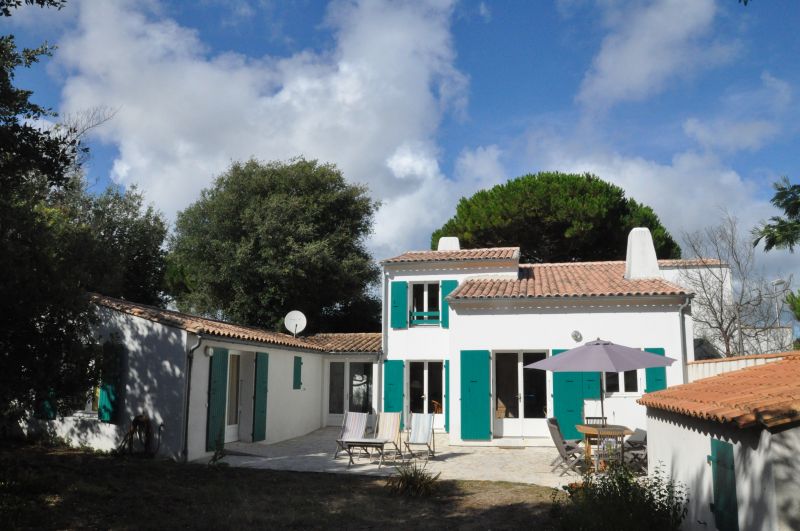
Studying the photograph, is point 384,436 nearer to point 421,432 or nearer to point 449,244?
point 421,432

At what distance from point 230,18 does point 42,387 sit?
627 cm

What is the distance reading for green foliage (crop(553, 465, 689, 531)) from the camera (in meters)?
5.64

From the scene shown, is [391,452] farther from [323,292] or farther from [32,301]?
[323,292]

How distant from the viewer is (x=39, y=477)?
28.7ft

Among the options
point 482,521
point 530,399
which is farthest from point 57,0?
point 530,399

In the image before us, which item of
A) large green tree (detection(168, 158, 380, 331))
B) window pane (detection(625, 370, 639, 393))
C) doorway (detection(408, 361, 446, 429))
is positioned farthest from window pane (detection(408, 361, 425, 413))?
large green tree (detection(168, 158, 380, 331))

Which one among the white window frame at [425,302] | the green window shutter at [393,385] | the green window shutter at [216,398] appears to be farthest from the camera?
the white window frame at [425,302]

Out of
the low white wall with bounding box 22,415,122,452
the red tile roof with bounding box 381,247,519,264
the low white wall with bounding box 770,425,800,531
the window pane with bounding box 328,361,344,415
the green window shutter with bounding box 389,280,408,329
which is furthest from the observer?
the window pane with bounding box 328,361,344,415

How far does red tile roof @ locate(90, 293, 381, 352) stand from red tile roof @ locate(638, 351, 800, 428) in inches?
329

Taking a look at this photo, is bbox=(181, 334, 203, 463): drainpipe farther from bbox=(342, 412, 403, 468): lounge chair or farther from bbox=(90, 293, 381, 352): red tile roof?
bbox=(342, 412, 403, 468): lounge chair

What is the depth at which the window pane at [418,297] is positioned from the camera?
1859 centimetres

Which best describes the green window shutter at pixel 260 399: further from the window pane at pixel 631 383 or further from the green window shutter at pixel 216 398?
the window pane at pixel 631 383

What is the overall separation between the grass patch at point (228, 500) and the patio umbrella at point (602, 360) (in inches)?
77.5

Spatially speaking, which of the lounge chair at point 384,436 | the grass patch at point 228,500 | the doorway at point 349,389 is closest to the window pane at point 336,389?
the doorway at point 349,389
